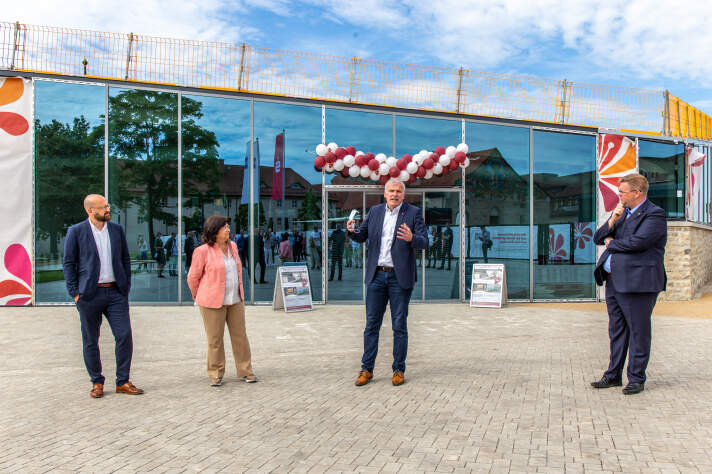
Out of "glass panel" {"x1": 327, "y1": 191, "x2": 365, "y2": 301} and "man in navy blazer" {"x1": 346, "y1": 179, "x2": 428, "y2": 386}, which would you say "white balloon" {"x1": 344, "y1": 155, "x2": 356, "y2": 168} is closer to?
"glass panel" {"x1": 327, "y1": 191, "x2": 365, "y2": 301}

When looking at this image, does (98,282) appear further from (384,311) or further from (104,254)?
(384,311)

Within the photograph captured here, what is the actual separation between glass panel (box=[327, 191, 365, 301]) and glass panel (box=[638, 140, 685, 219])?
24.0ft

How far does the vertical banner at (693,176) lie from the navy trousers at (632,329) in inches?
472

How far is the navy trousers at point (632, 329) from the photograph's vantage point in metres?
5.21

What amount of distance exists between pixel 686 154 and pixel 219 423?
14844 millimetres

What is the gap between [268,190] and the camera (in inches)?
497

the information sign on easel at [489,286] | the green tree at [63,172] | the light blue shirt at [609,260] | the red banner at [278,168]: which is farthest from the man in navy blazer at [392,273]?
the green tree at [63,172]

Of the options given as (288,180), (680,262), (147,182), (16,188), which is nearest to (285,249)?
(288,180)

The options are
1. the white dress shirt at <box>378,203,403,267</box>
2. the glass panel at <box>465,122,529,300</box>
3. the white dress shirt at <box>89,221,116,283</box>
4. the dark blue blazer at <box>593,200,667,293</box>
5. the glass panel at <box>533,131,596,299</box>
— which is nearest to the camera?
the dark blue blazer at <box>593,200,667,293</box>

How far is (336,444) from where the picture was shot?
3.94m

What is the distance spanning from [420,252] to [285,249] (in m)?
2.95

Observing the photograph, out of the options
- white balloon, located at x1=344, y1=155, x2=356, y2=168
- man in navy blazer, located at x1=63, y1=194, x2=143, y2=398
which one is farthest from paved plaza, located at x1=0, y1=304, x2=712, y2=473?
white balloon, located at x1=344, y1=155, x2=356, y2=168

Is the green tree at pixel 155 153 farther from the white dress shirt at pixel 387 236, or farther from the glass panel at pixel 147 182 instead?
the white dress shirt at pixel 387 236

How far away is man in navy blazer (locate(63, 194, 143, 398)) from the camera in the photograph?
5.22 m
